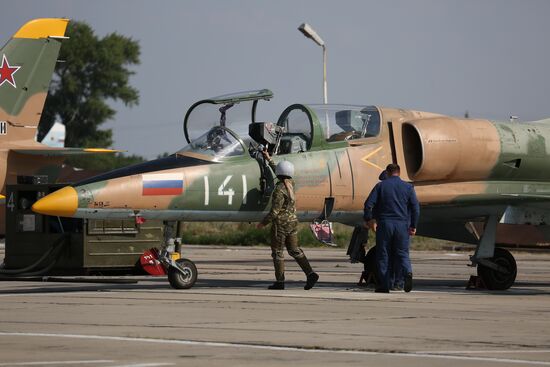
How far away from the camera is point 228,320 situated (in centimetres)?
1130

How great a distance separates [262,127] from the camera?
52.7 feet

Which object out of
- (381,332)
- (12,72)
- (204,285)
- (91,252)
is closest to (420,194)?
(204,285)

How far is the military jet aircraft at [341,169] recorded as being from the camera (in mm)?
15266

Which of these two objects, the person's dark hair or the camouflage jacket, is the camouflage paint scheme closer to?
the camouflage jacket

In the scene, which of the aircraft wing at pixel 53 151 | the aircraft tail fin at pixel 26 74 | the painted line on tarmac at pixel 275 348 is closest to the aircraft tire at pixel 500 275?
the painted line on tarmac at pixel 275 348

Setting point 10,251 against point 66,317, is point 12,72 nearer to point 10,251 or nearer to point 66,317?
point 10,251

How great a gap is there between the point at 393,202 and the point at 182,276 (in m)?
3.11

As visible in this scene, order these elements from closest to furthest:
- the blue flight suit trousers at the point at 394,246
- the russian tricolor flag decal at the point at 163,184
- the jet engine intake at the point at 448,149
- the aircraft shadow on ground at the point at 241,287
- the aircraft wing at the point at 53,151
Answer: the russian tricolor flag decal at the point at 163,184
the blue flight suit trousers at the point at 394,246
the aircraft shadow on ground at the point at 241,287
the jet engine intake at the point at 448,149
the aircraft wing at the point at 53,151

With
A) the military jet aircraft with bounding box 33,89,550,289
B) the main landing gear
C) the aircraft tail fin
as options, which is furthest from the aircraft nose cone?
the aircraft tail fin

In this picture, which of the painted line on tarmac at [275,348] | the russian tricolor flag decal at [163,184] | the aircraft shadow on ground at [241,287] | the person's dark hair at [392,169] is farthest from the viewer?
the aircraft shadow on ground at [241,287]

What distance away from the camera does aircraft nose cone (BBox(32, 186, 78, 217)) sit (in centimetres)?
1441

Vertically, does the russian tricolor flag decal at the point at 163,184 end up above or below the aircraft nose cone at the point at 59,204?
above

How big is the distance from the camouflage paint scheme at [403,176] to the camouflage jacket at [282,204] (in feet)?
1.36

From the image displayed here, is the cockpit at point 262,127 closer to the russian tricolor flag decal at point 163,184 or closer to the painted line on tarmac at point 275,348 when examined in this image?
the russian tricolor flag decal at point 163,184
